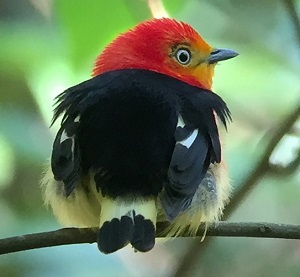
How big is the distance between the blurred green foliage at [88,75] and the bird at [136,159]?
0.80 feet

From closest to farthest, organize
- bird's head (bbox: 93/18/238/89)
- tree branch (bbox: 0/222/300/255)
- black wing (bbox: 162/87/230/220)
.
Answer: tree branch (bbox: 0/222/300/255)
black wing (bbox: 162/87/230/220)
bird's head (bbox: 93/18/238/89)

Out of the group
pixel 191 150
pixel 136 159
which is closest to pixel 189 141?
pixel 191 150

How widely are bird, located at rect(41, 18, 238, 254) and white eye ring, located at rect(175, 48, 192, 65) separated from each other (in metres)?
0.16

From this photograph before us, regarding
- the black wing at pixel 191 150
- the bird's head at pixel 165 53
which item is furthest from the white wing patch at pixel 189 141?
the bird's head at pixel 165 53

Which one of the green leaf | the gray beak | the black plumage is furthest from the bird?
the gray beak

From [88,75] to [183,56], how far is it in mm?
279

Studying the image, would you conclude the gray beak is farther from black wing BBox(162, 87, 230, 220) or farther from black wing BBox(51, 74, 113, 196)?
black wing BBox(51, 74, 113, 196)

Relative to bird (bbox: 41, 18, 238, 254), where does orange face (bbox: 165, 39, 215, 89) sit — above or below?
above

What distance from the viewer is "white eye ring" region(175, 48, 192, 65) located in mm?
2232

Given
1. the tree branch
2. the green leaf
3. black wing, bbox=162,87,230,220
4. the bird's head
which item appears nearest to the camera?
the tree branch

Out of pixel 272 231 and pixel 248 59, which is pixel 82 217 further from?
pixel 248 59

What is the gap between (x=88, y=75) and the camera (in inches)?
89.2

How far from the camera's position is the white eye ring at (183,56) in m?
2.23

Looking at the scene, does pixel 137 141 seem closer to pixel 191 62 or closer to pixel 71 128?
pixel 71 128
